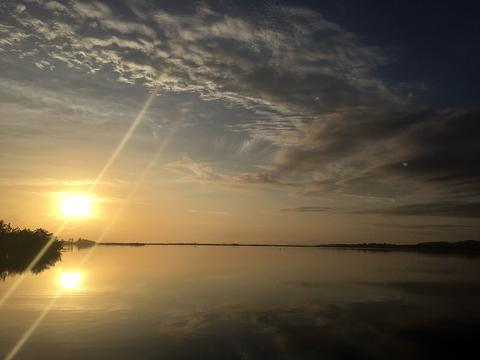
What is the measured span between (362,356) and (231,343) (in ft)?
22.0

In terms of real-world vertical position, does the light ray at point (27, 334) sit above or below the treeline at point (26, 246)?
below

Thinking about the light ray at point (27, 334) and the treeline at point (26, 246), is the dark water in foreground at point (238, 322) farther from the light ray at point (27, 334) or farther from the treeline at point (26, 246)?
the treeline at point (26, 246)

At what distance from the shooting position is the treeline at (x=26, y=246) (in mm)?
88856

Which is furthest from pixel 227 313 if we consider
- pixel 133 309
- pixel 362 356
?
pixel 362 356

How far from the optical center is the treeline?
88856 mm

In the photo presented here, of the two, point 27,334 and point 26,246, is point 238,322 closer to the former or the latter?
point 27,334

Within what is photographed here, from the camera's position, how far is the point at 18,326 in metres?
24.8

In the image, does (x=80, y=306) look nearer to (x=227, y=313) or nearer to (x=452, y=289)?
(x=227, y=313)

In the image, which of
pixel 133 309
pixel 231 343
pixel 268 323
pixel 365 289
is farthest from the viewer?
pixel 365 289

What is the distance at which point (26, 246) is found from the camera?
Answer: 107 m

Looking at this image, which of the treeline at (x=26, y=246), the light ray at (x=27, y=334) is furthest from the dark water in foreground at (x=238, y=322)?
the treeline at (x=26, y=246)

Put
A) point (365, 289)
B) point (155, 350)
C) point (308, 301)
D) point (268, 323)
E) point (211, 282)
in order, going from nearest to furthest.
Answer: point (155, 350) < point (268, 323) < point (308, 301) < point (365, 289) < point (211, 282)

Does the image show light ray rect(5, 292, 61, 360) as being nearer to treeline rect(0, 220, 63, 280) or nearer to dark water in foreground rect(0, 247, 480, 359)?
dark water in foreground rect(0, 247, 480, 359)

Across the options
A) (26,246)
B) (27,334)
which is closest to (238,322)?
(27,334)
